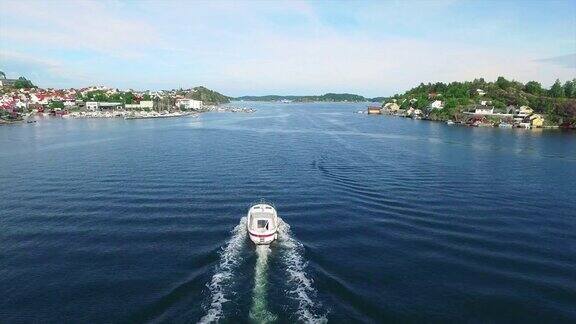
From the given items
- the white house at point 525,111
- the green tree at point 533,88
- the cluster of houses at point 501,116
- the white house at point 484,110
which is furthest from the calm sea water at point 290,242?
the green tree at point 533,88

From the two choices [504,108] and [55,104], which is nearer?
[504,108]

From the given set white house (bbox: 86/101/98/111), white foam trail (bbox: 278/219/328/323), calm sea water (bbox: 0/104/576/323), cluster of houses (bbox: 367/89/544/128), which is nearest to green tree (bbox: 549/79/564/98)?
cluster of houses (bbox: 367/89/544/128)

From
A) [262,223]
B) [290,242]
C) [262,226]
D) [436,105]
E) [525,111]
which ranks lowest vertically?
[290,242]

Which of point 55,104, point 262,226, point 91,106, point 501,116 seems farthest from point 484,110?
point 55,104

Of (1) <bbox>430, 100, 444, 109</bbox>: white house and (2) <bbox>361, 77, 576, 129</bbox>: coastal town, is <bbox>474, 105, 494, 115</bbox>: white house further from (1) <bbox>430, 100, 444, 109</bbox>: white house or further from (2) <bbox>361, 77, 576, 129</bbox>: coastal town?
(1) <bbox>430, 100, 444, 109</bbox>: white house

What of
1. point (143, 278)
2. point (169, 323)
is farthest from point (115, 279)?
point (169, 323)

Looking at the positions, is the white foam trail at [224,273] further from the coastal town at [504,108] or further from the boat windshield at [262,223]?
the coastal town at [504,108]

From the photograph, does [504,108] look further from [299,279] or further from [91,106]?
[91,106]

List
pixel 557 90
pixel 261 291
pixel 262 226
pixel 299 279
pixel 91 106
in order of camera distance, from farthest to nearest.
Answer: pixel 91 106
pixel 557 90
pixel 262 226
pixel 299 279
pixel 261 291
